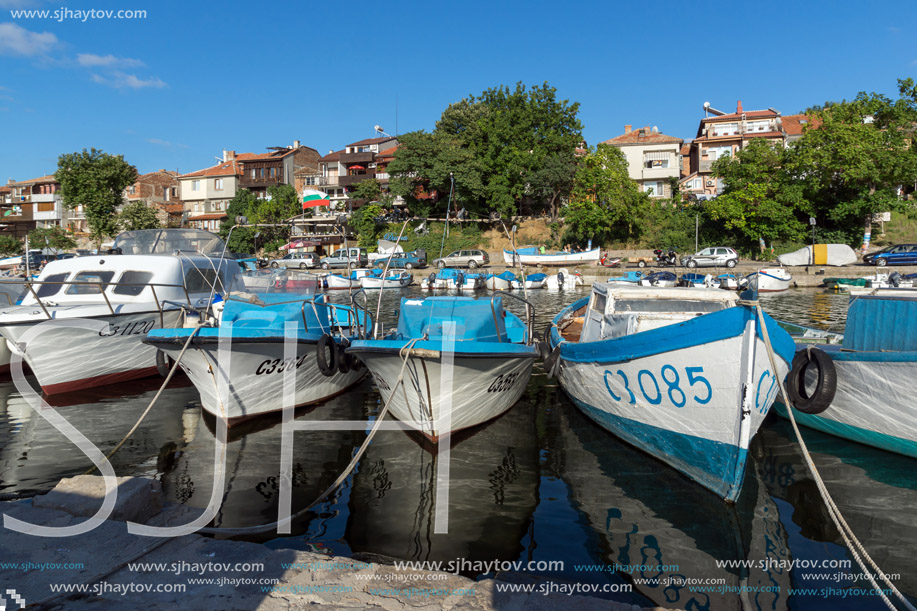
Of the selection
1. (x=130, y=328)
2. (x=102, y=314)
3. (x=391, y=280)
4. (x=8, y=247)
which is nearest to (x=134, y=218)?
(x=8, y=247)

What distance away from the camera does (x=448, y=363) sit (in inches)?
293

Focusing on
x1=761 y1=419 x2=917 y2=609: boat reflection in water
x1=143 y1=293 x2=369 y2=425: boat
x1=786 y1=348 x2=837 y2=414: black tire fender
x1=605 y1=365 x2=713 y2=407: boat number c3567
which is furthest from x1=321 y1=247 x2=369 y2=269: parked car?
x1=786 y1=348 x2=837 y2=414: black tire fender

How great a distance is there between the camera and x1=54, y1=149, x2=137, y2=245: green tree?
48.7m

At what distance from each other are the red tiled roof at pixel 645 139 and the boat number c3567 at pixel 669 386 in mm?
49825

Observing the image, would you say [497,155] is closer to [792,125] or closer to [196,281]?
[792,125]

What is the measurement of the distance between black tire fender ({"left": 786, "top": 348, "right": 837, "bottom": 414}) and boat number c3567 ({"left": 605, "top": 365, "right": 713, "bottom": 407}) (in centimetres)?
161

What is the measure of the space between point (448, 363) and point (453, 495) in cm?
159

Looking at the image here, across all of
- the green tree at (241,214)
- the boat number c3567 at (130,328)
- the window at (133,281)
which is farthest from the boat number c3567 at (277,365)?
the green tree at (241,214)

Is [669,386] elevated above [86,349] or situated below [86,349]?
above

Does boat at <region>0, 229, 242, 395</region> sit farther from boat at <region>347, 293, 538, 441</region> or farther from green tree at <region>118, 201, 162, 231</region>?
green tree at <region>118, 201, 162, 231</region>

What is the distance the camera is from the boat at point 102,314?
35.1ft

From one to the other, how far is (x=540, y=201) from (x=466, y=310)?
4519 cm

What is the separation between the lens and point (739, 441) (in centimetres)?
606

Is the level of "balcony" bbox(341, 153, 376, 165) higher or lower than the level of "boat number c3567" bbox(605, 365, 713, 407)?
higher
